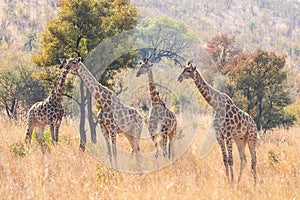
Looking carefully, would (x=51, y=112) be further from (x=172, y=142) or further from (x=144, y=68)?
(x=172, y=142)

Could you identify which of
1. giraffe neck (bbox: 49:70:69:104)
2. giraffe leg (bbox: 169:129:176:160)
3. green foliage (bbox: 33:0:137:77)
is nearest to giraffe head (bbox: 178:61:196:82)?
giraffe leg (bbox: 169:129:176:160)

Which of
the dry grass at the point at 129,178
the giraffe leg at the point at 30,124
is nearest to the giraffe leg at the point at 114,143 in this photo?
the dry grass at the point at 129,178

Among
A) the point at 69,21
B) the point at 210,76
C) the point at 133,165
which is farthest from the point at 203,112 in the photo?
the point at 133,165

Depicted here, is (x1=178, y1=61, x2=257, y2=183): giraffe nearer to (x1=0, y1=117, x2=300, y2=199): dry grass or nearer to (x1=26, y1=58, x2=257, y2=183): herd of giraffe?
(x1=26, y1=58, x2=257, y2=183): herd of giraffe

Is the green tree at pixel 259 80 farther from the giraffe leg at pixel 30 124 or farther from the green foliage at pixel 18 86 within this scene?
the giraffe leg at pixel 30 124

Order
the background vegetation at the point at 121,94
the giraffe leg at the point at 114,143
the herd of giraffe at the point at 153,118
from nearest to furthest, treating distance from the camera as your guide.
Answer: the background vegetation at the point at 121,94
the herd of giraffe at the point at 153,118
the giraffe leg at the point at 114,143

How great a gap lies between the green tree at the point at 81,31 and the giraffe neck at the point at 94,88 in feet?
8.56

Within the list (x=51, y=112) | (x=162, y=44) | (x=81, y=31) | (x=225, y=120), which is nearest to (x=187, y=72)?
(x=225, y=120)

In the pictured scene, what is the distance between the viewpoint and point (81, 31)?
11.9 meters

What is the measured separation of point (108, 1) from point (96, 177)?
6637 millimetres

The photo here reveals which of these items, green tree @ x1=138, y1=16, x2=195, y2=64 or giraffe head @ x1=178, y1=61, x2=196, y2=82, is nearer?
giraffe head @ x1=178, y1=61, x2=196, y2=82

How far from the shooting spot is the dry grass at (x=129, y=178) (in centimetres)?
627

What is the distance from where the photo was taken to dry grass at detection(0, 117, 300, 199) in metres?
6.27

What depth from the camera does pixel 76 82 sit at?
1259 cm
